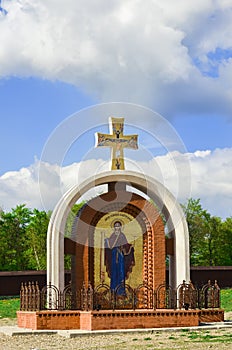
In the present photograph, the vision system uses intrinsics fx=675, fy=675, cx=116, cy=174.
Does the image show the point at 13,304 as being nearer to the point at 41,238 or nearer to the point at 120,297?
the point at 120,297

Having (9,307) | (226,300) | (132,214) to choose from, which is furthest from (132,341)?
(9,307)

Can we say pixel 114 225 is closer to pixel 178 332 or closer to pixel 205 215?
pixel 178 332

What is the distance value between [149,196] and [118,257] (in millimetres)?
2226

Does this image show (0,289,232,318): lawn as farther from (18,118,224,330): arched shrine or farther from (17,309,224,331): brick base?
(17,309,224,331): brick base

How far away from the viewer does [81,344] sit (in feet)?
51.6

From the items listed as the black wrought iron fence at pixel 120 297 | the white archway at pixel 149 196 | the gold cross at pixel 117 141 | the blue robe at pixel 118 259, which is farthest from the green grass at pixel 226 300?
the gold cross at pixel 117 141

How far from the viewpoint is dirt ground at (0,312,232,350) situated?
1492 cm

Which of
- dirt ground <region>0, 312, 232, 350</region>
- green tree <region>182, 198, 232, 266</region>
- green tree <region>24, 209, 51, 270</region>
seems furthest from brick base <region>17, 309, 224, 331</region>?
green tree <region>182, 198, 232, 266</region>

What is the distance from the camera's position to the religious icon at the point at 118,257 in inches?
827

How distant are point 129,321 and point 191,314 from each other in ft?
6.00

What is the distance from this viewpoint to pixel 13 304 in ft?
94.5

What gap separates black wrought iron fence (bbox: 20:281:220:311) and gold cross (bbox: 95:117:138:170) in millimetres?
3872

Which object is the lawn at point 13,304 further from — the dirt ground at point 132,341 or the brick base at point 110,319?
the dirt ground at point 132,341

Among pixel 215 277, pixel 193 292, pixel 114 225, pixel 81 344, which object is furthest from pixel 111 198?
pixel 215 277
